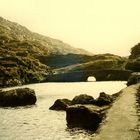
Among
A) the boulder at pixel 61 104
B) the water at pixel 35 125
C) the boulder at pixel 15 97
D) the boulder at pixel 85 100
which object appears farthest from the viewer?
the boulder at pixel 15 97

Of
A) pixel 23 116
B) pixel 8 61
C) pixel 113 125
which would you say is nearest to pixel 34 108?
pixel 23 116

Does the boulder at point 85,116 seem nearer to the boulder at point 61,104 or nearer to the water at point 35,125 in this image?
the water at point 35,125

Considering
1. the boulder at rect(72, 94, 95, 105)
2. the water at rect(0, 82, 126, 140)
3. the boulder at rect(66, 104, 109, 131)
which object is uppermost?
the boulder at rect(72, 94, 95, 105)

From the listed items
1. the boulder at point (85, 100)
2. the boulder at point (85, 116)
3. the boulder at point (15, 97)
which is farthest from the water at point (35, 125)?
the boulder at point (85, 100)

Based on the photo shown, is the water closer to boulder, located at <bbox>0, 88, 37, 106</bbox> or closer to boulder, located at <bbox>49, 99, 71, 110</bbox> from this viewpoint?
boulder, located at <bbox>49, 99, 71, 110</bbox>

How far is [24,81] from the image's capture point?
579 feet

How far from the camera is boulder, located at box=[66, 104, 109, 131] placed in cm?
4632

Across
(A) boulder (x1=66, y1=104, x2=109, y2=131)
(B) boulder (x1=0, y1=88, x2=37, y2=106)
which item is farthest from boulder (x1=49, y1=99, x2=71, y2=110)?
(A) boulder (x1=66, y1=104, x2=109, y2=131)

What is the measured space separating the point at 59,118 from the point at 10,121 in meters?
6.98

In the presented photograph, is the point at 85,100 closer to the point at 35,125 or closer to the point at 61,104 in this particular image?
the point at 61,104

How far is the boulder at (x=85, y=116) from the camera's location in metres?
46.3

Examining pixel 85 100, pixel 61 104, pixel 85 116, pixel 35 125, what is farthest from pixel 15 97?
pixel 85 116

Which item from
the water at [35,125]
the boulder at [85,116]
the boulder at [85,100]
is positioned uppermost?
the boulder at [85,100]

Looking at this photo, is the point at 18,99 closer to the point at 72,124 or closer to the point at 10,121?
the point at 10,121
